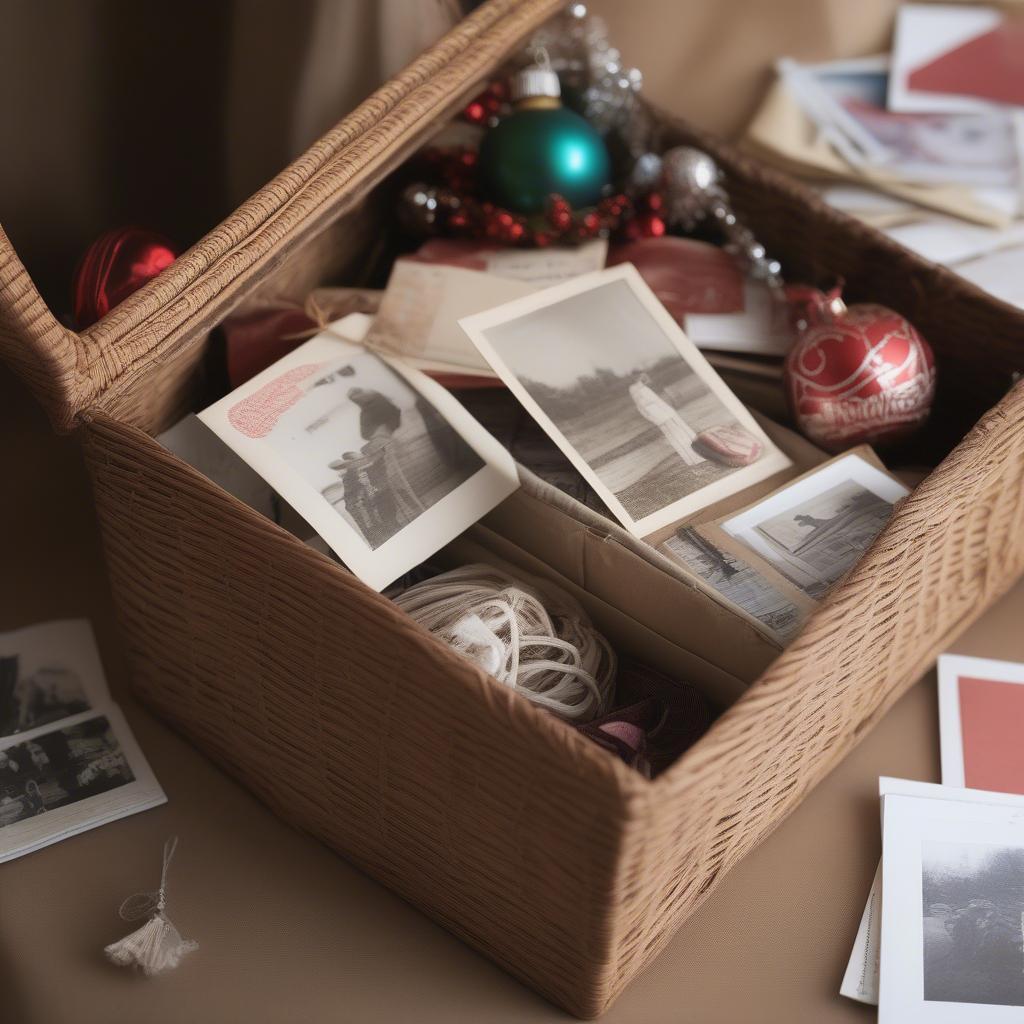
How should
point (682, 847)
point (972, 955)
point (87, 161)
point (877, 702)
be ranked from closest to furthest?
point (682, 847) → point (972, 955) → point (877, 702) → point (87, 161)

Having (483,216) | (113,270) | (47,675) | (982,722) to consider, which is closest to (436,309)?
(483,216)

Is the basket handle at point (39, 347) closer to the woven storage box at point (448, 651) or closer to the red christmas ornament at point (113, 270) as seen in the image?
the woven storage box at point (448, 651)

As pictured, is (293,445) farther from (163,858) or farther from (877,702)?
(877,702)

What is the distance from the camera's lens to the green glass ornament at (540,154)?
→ 1.15m

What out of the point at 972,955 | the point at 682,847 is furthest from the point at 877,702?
the point at 682,847

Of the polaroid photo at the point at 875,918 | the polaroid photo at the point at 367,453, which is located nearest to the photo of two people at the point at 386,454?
the polaroid photo at the point at 367,453

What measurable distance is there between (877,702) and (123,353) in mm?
673

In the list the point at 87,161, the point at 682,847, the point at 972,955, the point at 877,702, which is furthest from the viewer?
the point at 87,161

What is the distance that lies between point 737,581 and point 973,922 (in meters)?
0.31

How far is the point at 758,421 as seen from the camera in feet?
3.52

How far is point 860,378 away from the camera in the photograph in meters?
1.03

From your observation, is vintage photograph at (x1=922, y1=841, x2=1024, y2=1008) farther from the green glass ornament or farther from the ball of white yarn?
the green glass ornament

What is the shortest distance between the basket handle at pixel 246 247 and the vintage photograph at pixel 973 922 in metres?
0.71

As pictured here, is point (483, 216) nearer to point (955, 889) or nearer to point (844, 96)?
point (844, 96)
